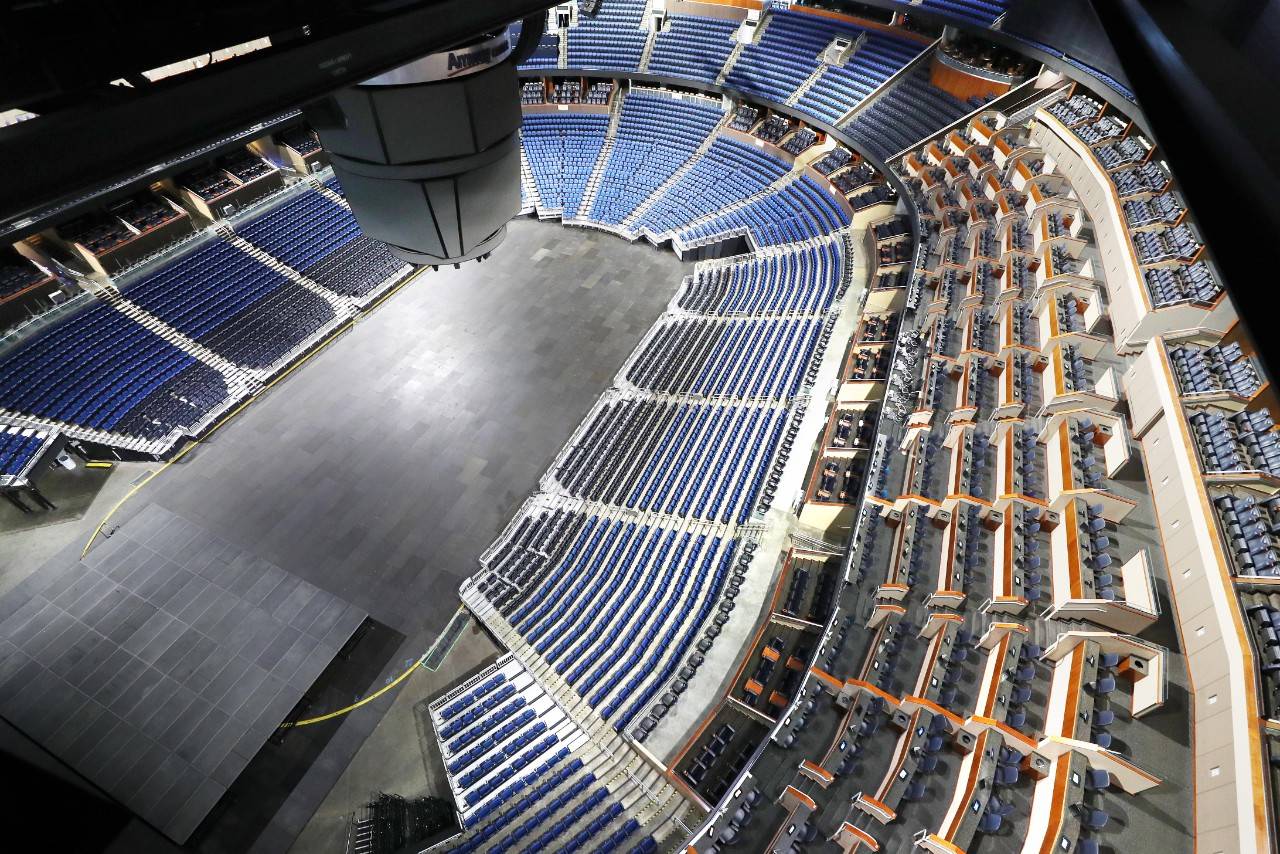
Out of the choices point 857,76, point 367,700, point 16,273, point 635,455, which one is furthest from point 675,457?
point 16,273

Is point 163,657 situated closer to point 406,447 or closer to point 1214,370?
point 406,447

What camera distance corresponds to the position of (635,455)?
55.5 ft

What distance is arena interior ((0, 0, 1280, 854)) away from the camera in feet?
9.32

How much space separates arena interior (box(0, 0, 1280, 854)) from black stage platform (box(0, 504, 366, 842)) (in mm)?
96

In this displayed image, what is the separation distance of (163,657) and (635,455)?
1194 centimetres

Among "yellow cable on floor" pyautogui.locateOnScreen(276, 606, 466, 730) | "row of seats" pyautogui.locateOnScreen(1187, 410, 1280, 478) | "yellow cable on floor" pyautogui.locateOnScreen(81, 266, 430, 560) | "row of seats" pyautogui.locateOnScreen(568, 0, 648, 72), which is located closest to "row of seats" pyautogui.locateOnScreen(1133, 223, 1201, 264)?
"row of seats" pyautogui.locateOnScreen(1187, 410, 1280, 478)

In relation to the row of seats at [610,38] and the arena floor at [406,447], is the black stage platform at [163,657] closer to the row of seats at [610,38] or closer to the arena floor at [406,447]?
the arena floor at [406,447]

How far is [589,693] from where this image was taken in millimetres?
12125

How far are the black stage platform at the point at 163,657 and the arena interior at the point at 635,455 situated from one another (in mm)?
96

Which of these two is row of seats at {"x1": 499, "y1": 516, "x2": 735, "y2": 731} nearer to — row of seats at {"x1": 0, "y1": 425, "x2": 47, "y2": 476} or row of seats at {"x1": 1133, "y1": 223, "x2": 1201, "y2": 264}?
row of seats at {"x1": 1133, "y1": 223, "x2": 1201, "y2": 264}

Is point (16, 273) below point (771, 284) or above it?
below

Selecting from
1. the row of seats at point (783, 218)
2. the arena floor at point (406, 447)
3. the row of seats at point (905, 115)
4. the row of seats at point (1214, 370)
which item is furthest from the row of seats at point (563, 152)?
the row of seats at point (1214, 370)

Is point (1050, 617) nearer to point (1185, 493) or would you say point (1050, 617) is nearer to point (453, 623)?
point (1185, 493)

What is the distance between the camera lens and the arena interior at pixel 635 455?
284cm
